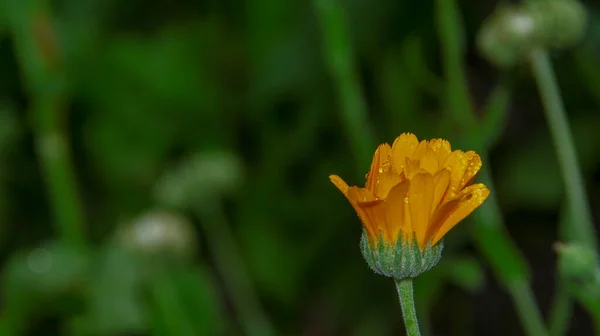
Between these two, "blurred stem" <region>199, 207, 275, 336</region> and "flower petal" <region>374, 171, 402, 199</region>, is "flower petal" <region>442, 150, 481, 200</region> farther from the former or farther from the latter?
"blurred stem" <region>199, 207, 275, 336</region>

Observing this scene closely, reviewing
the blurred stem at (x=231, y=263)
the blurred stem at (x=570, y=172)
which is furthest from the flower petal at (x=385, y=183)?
the blurred stem at (x=231, y=263)

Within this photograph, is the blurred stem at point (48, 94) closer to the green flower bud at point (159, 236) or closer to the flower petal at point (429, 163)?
the green flower bud at point (159, 236)

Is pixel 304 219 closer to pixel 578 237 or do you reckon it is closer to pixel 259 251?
pixel 259 251

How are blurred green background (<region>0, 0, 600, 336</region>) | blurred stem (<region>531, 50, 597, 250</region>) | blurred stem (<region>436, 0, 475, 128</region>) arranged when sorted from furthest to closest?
1. blurred green background (<region>0, 0, 600, 336</region>)
2. blurred stem (<region>436, 0, 475, 128</region>)
3. blurred stem (<region>531, 50, 597, 250</region>)

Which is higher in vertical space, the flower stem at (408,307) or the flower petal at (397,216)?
the flower petal at (397,216)

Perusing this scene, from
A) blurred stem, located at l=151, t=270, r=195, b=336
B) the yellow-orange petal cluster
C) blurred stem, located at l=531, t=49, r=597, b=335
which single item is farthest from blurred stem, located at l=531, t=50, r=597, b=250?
blurred stem, located at l=151, t=270, r=195, b=336

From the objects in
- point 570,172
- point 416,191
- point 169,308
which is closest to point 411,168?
point 416,191

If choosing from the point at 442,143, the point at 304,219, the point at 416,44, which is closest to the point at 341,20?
the point at 416,44
